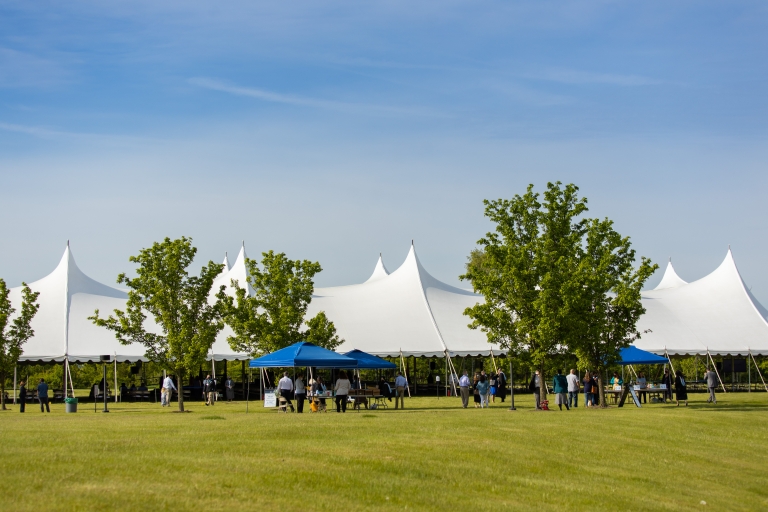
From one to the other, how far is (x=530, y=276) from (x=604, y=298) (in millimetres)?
2986

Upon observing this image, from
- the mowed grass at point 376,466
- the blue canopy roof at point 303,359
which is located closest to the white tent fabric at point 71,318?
the blue canopy roof at point 303,359

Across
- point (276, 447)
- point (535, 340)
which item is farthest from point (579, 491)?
point (535, 340)

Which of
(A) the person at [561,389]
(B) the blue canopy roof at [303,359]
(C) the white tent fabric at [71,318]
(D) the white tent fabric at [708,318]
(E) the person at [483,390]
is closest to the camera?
(B) the blue canopy roof at [303,359]

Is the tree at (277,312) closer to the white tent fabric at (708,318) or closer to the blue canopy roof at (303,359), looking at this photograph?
the blue canopy roof at (303,359)

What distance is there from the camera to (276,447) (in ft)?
44.7

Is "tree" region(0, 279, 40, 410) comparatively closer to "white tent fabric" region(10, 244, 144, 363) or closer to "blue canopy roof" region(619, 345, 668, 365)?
"white tent fabric" region(10, 244, 144, 363)

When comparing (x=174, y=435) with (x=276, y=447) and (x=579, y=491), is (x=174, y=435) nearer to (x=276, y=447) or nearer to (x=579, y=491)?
(x=276, y=447)

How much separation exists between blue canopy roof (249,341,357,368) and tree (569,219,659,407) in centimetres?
718

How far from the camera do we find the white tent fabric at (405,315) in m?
37.2

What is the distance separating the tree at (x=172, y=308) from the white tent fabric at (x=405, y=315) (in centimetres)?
1117

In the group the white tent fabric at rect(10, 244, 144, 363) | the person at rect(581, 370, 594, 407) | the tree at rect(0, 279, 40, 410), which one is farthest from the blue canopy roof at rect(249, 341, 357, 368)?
the white tent fabric at rect(10, 244, 144, 363)

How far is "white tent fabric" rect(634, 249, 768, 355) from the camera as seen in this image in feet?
131

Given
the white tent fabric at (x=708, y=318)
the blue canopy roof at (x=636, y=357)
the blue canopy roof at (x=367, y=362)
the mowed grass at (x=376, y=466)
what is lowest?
the mowed grass at (x=376, y=466)

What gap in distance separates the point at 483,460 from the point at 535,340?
40.9 ft
